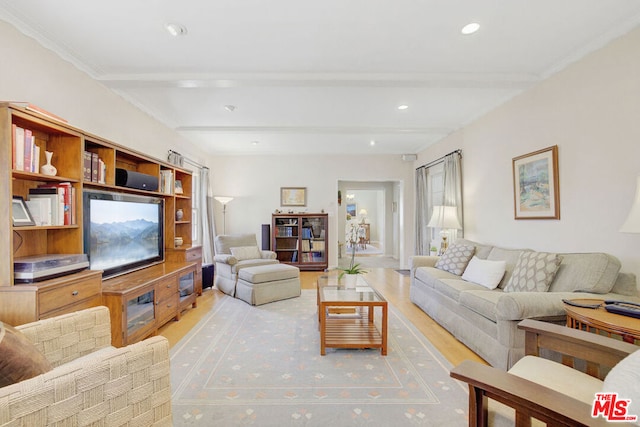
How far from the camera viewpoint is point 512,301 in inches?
77.1

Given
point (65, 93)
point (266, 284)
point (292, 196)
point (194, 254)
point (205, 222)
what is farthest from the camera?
point (292, 196)

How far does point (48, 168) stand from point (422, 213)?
5425 mm

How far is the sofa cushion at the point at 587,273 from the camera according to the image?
6.87 feet

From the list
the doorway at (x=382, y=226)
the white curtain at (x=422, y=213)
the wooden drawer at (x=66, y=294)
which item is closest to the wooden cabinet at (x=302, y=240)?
the doorway at (x=382, y=226)

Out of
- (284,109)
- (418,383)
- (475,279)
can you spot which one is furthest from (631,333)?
(284,109)

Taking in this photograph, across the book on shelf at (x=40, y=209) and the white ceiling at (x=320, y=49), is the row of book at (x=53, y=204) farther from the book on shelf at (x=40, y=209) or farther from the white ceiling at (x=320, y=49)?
the white ceiling at (x=320, y=49)

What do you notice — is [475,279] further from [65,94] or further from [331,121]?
[65,94]

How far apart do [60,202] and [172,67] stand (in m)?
1.52

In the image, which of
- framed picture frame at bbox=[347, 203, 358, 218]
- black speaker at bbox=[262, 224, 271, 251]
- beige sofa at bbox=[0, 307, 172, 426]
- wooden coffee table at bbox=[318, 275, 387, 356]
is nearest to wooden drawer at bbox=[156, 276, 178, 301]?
beige sofa at bbox=[0, 307, 172, 426]

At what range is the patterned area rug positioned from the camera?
167cm

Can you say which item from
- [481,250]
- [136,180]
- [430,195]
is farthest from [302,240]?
[136,180]

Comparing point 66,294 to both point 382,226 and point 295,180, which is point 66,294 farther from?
point 382,226

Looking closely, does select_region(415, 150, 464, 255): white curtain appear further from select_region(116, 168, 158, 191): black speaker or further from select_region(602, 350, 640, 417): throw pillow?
select_region(116, 168, 158, 191): black speaker

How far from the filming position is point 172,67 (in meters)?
2.67
